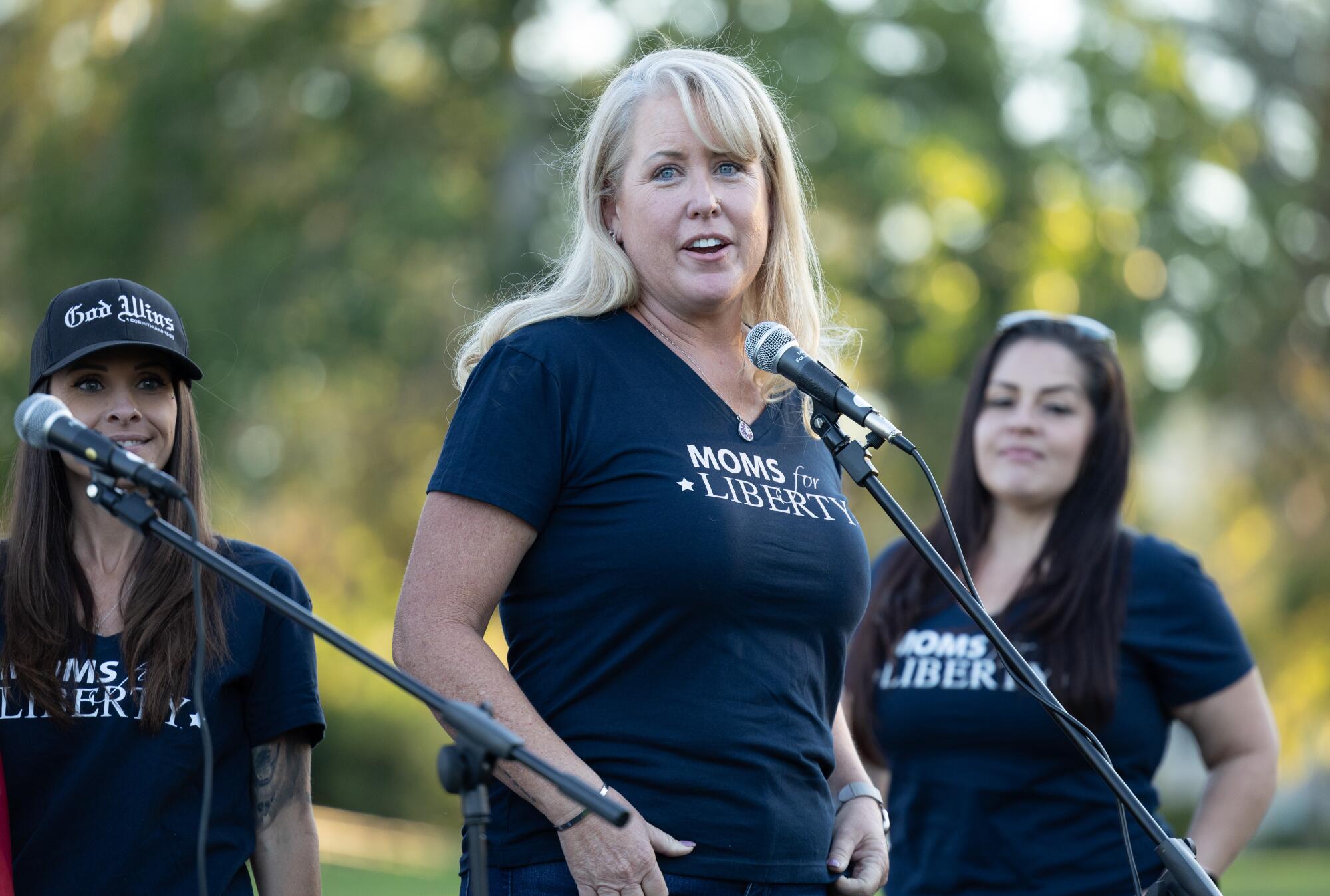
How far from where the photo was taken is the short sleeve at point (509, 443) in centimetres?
271

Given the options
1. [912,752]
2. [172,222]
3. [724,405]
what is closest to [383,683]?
[172,222]

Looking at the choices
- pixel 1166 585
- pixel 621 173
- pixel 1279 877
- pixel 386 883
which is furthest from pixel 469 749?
pixel 1279 877

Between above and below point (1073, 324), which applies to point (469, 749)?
below

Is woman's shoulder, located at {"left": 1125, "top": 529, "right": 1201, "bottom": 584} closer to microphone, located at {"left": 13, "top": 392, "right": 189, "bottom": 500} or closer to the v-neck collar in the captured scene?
the v-neck collar

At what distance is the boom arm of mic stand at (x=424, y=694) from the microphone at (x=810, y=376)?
85 centimetres

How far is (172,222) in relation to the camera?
1274cm

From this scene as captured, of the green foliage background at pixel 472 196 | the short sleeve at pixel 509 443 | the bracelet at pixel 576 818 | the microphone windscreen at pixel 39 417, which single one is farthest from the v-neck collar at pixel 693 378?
the green foliage background at pixel 472 196

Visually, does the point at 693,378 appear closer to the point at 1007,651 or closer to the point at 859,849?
the point at 1007,651

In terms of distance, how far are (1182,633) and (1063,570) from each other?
338 millimetres

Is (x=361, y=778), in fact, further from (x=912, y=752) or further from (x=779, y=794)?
(x=779, y=794)

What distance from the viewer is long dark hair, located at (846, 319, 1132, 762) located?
3984mm

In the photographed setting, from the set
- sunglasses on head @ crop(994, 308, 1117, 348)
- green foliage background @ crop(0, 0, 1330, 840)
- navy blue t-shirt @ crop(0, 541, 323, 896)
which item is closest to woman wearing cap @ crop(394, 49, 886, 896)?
navy blue t-shirt @ crop(0, 541, 323, 896)

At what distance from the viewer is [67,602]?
2943 millimetres

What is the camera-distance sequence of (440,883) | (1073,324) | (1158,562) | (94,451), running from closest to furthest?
(94,451) → (1158,562) → (1073,324) → (440,883)
